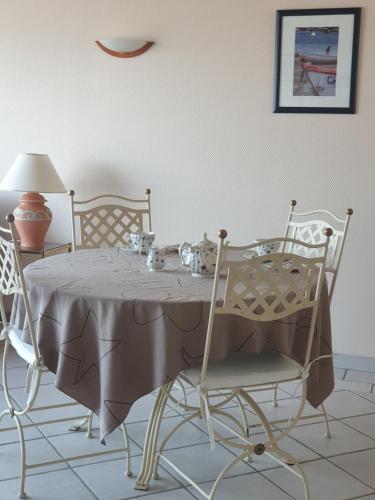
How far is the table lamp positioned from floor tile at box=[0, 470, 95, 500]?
187cm

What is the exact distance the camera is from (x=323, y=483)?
9.53 feet

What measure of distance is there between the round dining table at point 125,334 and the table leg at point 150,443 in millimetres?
275

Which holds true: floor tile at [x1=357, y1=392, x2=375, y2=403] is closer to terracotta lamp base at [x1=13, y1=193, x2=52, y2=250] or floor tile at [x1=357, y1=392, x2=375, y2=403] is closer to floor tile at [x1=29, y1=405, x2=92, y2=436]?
floor tile at [x1=29, y1=405, x2=92, y2=436]

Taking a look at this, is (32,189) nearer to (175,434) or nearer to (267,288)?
(175,434)

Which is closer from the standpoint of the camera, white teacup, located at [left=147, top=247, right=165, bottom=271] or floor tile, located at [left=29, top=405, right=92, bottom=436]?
white teacup, located at [left=147, top=247, right=165, bottom=271]

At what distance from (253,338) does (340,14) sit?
223 cm

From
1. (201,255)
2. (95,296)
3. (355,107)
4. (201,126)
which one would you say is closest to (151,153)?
(201,126)

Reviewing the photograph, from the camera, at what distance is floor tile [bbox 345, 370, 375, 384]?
4.14m

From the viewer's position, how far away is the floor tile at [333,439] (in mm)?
3240

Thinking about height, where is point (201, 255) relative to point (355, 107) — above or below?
below

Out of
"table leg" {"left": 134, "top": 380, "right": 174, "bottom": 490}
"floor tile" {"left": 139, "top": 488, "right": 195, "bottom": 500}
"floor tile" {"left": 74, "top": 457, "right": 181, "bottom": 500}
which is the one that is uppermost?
"table leg" {"left": 134, "top": 380, "right": 174, "bottom": 490}

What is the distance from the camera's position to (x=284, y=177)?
4.30 m

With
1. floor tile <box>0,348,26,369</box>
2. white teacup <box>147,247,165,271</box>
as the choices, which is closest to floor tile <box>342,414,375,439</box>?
white teacup <box>147,247,165,271</box>

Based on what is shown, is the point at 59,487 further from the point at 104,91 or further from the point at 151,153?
the point at 104,91
